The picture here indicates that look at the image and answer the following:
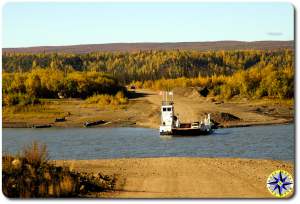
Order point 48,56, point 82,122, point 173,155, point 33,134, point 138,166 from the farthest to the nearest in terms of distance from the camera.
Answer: point 82,122
point 33,134
point 173,155
point 48,56
point 138,166

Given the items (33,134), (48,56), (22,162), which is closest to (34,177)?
(22,162)

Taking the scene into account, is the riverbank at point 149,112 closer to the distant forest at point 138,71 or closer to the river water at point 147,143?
the river water at point 147,143

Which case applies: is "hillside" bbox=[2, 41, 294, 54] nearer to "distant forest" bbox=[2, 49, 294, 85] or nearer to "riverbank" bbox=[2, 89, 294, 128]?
"distant forest" bbox=[2, 49, 294, 85]

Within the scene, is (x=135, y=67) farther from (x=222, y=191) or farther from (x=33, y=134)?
(x=222, y=191)

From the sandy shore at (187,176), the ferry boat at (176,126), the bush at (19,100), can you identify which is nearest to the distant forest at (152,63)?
the bush at (19,100)

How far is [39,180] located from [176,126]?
21.0 m

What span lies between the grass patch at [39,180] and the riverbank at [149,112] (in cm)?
1197

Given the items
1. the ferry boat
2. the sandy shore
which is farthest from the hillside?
the ferry boat

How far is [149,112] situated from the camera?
125 ft

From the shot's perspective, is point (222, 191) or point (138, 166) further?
point (138, 166)

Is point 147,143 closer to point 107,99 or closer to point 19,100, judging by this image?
point 107,99

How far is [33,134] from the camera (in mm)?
31234

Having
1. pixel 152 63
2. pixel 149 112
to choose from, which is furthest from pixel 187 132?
pixel 152 63

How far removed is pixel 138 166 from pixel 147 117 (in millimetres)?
16322
